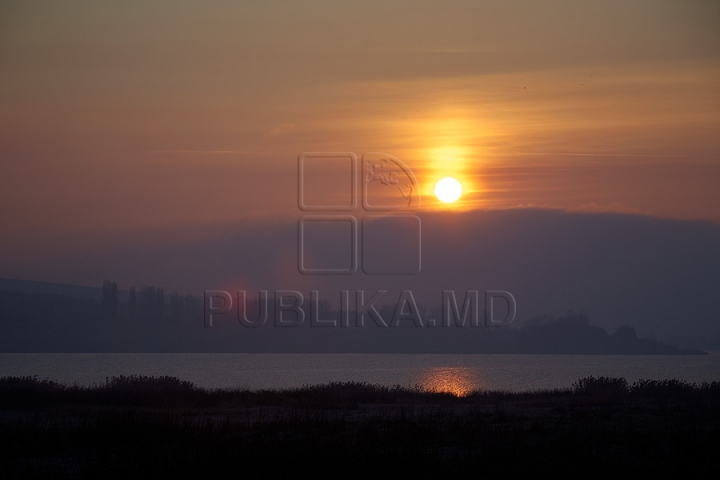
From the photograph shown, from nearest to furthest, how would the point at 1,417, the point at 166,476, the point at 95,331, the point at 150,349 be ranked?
the point at 166,476, the point at 1,417, the point at 150,349, the point at 95,331

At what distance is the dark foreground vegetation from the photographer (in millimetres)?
10906

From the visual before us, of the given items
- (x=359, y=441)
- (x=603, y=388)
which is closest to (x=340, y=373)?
(x=603, y=388)

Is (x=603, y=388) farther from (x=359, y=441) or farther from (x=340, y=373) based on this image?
(x=340, y=373)

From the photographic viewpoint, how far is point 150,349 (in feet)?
545

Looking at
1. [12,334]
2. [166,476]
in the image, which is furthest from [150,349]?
[166,476]

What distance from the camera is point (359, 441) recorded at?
12742mm

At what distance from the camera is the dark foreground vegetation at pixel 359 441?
10906mm

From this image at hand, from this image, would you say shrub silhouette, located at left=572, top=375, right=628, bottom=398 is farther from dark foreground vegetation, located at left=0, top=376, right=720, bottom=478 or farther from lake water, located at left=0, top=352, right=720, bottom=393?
lake water, located at left=0, top=352, right=720, bottom=393

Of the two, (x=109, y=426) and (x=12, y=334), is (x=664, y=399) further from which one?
(x=12, y=334)

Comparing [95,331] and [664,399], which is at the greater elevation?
[95,331]

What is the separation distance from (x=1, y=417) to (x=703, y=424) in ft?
52.5

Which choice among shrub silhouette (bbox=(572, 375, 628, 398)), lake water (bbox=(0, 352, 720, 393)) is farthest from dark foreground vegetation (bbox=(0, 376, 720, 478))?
lake water (bbox=(0, 352, 720, 393))

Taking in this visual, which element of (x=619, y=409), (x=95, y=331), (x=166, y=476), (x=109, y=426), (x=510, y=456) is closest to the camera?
(x=166, y=476)

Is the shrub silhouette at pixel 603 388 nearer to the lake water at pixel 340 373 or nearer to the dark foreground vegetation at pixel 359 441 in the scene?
the dark foreground vegetation at pixel 359 441
